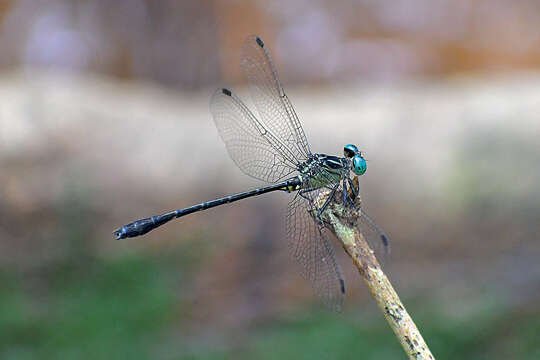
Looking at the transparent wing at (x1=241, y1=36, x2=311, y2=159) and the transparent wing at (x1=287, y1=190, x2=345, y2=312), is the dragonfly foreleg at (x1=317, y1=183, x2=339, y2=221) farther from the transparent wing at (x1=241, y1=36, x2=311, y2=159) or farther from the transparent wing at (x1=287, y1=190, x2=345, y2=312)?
the transparent wing at (x1=241, y1=36, x2=311, y2=159)

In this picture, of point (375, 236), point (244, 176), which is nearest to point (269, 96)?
point (375, 236)

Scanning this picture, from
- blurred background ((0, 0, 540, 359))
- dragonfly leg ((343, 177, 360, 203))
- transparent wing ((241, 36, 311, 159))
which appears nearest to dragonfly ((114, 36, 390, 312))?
transparent wing ((241, 36, 311, 159))

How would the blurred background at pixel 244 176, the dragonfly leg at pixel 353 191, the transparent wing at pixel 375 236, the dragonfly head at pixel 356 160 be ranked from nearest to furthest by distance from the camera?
the dragonfly leg at pixel 353 191 < the dragonfly head at pixel 356 160 < the transparent wing at pixel 375 236 < the blurred background at pixel 244 176

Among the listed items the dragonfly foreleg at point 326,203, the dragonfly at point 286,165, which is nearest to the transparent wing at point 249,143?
the dragonfly at point 286,165

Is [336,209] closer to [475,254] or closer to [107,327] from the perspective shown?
[107,327]

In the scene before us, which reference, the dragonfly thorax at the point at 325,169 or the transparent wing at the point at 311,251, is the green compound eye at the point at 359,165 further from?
the transparent wing at the point at 311,251

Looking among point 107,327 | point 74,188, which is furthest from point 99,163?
point 107,327
